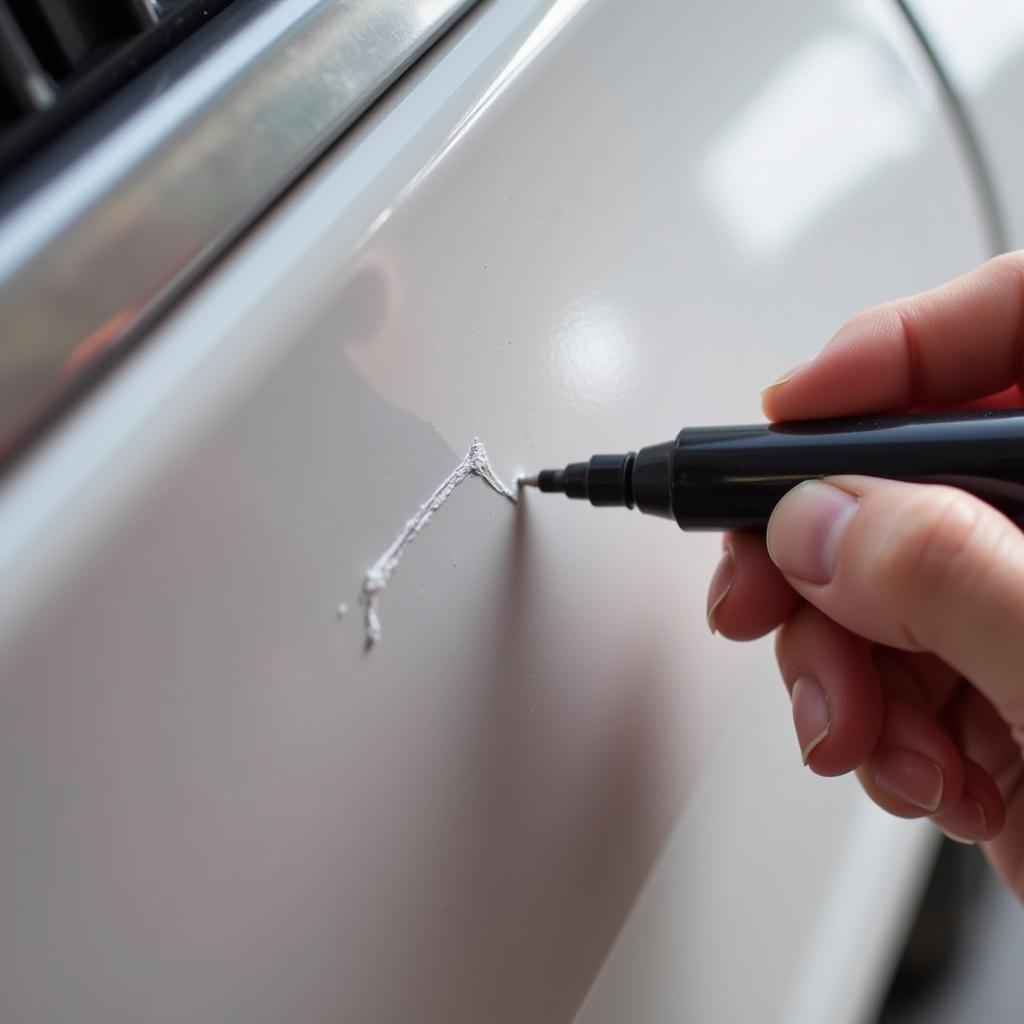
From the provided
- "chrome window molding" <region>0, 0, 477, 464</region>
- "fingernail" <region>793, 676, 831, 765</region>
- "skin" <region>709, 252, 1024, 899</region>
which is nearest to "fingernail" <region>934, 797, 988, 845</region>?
"skin" <region>709, 252, 1024, 899</region>

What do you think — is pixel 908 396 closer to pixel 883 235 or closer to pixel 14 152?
pixel 883 235

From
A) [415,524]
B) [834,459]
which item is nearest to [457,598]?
[415,524]

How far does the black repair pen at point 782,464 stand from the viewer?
30 centimetres

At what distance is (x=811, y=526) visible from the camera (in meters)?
0.30

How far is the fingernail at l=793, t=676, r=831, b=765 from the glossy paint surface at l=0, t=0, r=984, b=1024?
0.10 ft

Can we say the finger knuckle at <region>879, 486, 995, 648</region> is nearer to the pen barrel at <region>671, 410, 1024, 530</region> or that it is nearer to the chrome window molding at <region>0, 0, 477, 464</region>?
the pen barrel at <region>671, 410, 1024, 530</region>

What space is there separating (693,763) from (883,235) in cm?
30

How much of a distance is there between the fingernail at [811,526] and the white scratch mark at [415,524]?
10 cm

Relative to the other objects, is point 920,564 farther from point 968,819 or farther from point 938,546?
point 968,819

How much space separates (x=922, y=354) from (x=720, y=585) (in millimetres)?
148

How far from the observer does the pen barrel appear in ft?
0.97

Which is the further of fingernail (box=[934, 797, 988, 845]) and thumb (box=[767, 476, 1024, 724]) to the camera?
fingernail (box=[934, 797, 988, 845])

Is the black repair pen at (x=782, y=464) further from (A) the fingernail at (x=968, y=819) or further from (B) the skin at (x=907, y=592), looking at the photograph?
(A) the fingernail at (x=968, y=819)

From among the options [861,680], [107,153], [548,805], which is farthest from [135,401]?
[861,680]
